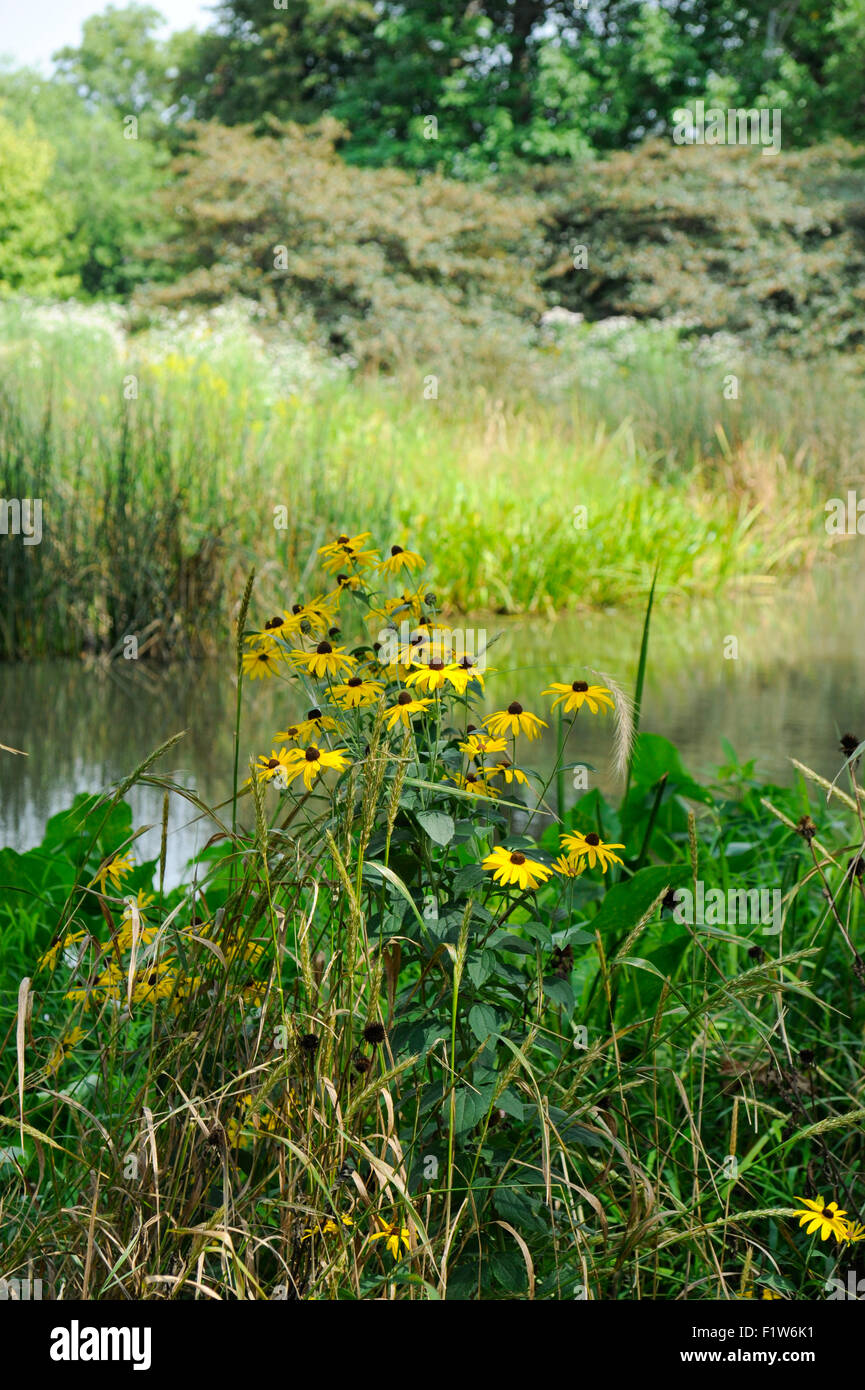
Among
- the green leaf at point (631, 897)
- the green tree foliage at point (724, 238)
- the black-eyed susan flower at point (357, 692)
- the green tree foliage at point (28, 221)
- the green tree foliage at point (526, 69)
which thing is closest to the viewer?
the black-eyed susan flower at point (357, 692)

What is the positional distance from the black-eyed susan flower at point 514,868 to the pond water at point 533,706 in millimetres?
1622

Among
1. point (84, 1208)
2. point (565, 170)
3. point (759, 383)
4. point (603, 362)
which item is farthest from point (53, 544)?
point (565, 170)

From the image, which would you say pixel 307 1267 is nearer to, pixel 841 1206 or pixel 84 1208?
pixel 84 1208

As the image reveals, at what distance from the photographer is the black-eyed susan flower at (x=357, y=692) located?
1.47 meters

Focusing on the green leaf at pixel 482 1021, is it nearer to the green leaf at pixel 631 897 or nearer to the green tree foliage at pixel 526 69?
the green leaf at pixel 631 897

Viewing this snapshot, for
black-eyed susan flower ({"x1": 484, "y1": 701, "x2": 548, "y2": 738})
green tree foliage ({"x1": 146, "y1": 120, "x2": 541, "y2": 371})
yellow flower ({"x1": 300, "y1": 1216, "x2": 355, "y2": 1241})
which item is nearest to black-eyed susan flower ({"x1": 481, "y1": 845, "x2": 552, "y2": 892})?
black-eyed susan flower ({"x1": 484, "y1": 701, "x2": 548, "y2": 738})

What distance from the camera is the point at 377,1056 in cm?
137

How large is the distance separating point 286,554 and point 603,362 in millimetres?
11448

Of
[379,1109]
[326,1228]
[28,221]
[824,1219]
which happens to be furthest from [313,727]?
[28,221]

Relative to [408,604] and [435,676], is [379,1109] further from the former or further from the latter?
[408,604]

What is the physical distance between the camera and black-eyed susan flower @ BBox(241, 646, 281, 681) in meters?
1.54

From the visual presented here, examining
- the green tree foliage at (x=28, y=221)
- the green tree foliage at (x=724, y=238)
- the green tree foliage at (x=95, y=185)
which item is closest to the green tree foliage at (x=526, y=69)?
the green tree foliage at (x=724, y=238)

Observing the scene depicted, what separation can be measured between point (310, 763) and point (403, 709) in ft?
0.44

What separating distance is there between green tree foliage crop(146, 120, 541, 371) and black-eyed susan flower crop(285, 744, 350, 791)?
1503cm
